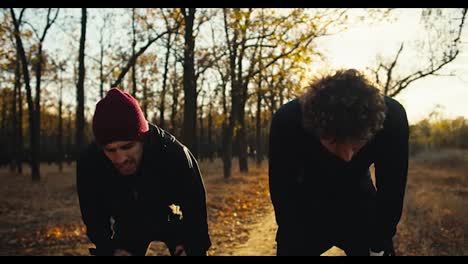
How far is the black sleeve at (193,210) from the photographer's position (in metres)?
3.05

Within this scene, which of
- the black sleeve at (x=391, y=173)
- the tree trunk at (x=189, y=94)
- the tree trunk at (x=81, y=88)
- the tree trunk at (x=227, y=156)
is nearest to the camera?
the black sleeve at (x=391, y=173)

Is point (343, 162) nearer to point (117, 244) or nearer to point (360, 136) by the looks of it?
point (360, 136)

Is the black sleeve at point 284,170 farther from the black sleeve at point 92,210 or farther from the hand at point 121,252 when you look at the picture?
the black sleeve at point 92,210

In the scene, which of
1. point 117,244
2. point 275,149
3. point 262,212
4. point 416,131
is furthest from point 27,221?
point 416,131

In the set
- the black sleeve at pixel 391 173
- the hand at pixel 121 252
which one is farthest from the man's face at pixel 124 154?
the black sleeve at pixel 391 173

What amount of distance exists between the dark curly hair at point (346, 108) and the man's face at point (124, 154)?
53.2 inches

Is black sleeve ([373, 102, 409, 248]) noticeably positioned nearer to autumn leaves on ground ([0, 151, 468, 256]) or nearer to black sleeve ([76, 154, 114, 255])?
black sleeve ([76, 154, 114, 255])

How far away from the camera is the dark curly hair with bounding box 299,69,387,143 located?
2.44m

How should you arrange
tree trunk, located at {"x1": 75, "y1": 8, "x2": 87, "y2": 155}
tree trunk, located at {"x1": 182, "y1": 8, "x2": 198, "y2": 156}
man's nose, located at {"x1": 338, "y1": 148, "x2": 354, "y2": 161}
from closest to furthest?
man's nose, located at {"x1": 338, "y1": 148, "x2": 354, "y2": 161}
tree trunk, located at {"x1": 182, "y1": 8, "x2": 198, "y2": 156}
tree trunk, located at {"x1": 75, "y1": 8, "x2": 87, "y2": 155}

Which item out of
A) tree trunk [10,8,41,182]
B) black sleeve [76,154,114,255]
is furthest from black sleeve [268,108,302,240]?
tree trunk [10,8,41,182]

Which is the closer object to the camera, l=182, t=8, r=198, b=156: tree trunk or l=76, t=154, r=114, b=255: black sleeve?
l=76, t=154, r=114, b=255: black sleeve

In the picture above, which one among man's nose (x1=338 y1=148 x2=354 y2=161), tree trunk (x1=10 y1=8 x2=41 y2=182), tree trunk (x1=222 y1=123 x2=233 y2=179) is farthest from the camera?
tree trunk (x1=222 y1=123 x2=233 y2=179)
